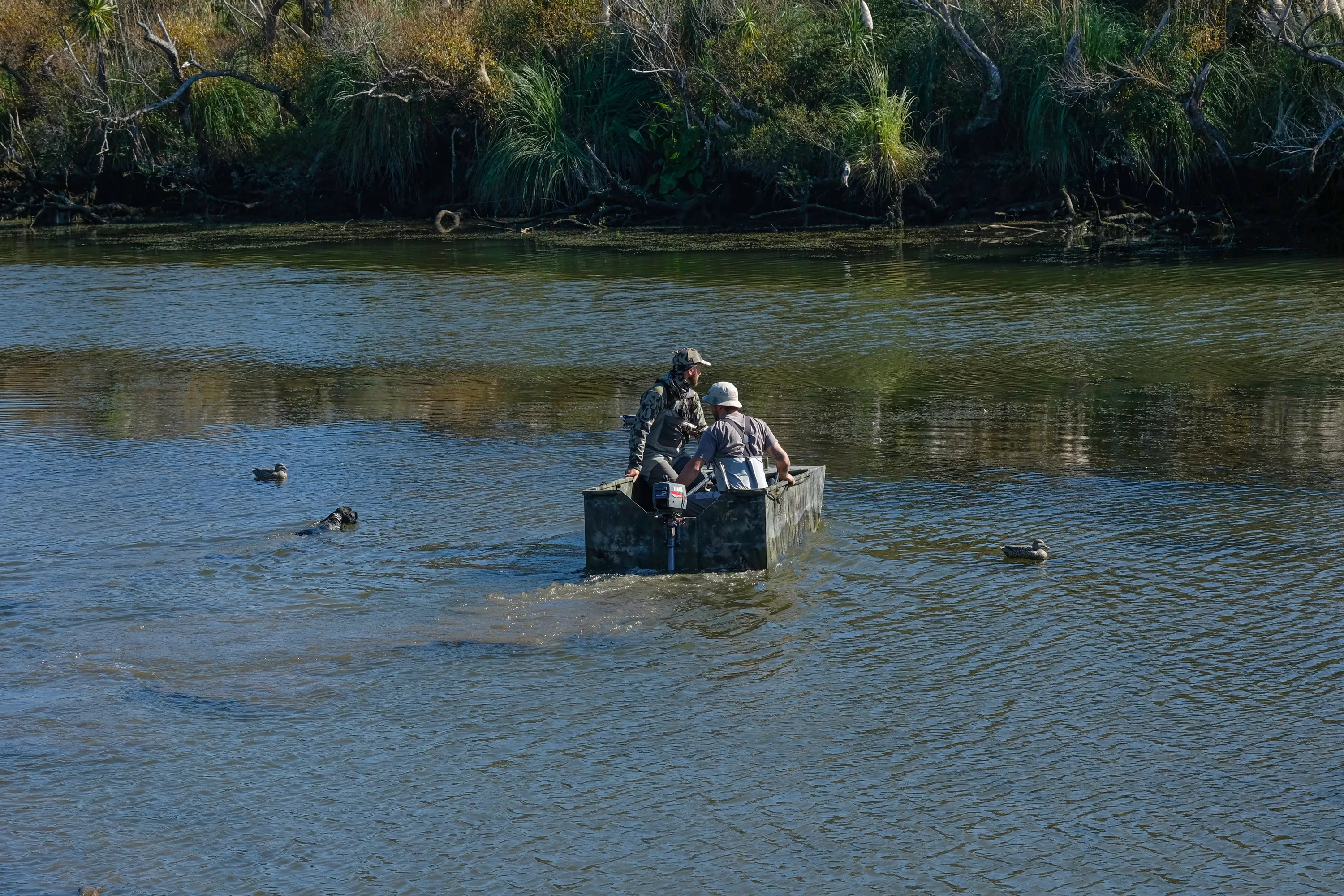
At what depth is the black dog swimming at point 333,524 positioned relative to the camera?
10.9m

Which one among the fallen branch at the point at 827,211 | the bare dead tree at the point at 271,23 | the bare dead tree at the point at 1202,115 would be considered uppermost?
the bare dead tree at the point at 271,23

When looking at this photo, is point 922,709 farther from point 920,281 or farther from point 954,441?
point 920,281

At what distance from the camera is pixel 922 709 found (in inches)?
300

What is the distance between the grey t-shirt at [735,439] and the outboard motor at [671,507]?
23.0 inches

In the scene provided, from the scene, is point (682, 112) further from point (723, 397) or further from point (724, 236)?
point (723, 397)

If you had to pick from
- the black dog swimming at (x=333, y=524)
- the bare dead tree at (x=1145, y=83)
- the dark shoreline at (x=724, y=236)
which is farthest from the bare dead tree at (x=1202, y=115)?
the black dog swimming at (x=333, y=524)

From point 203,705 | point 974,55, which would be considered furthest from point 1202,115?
point 203,705

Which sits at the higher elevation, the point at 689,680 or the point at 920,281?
the point at 920,281

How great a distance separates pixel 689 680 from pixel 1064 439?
6.39 m

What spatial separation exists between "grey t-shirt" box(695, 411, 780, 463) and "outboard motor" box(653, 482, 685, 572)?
1.92 ft

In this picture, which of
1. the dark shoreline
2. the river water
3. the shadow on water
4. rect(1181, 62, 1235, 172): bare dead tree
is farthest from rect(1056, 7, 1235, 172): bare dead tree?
the shadow on water

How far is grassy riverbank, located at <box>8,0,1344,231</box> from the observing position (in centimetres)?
2858

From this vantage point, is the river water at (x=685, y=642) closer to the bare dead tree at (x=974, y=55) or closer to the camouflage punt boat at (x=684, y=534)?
the camouflage punt boat at (x=684, y=534)

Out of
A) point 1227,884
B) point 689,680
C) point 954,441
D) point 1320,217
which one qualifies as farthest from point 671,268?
point 1227,884
